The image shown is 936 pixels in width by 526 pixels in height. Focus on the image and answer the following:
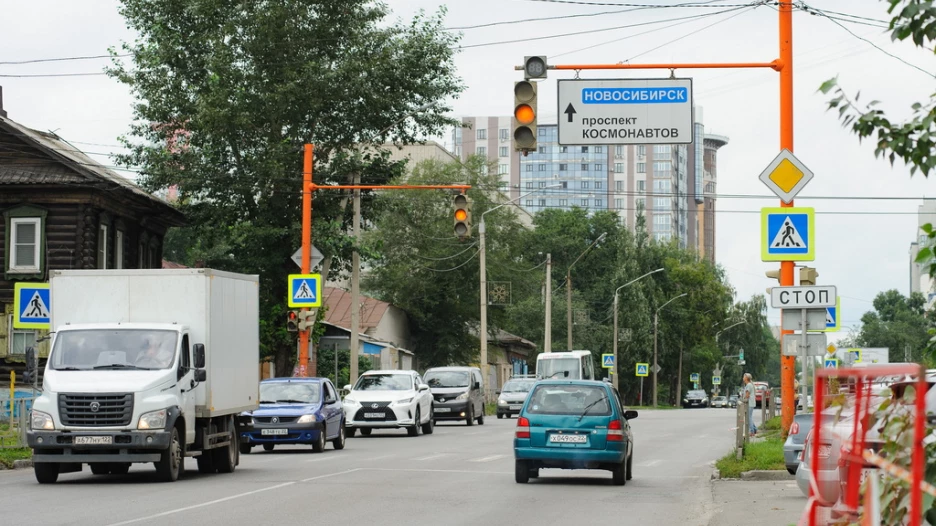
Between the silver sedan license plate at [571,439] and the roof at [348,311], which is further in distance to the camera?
the roof at [348,311]

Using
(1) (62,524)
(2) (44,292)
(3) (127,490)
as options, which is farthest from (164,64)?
(1) (62,524)

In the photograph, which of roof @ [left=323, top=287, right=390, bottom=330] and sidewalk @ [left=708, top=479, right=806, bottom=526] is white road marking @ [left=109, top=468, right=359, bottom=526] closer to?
sidewalk @ [left=708, top=479, right=806, bottom=526]

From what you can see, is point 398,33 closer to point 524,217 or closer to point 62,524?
point 62,524

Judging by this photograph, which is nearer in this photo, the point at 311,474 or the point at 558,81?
the point at 558,81

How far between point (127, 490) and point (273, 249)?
27.6 metres

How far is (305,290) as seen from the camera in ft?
106

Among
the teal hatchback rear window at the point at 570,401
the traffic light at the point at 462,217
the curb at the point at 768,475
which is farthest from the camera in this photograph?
the traffic light at the point at 462,217

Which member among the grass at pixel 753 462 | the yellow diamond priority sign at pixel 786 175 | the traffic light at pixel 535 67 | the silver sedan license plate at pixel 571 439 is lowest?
the grass at pixel 753 462

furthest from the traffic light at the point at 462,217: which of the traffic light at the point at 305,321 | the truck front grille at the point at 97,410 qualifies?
the truck front grille at the point at 97,410

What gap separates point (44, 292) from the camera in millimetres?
24828

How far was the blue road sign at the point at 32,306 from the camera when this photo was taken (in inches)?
963

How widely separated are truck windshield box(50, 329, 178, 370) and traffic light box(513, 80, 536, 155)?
5.95 m

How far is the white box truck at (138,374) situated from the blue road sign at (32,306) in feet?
13.6

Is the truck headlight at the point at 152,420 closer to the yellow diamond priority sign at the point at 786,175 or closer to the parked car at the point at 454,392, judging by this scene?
the yellow diamond priority sign at the point at 786,175
